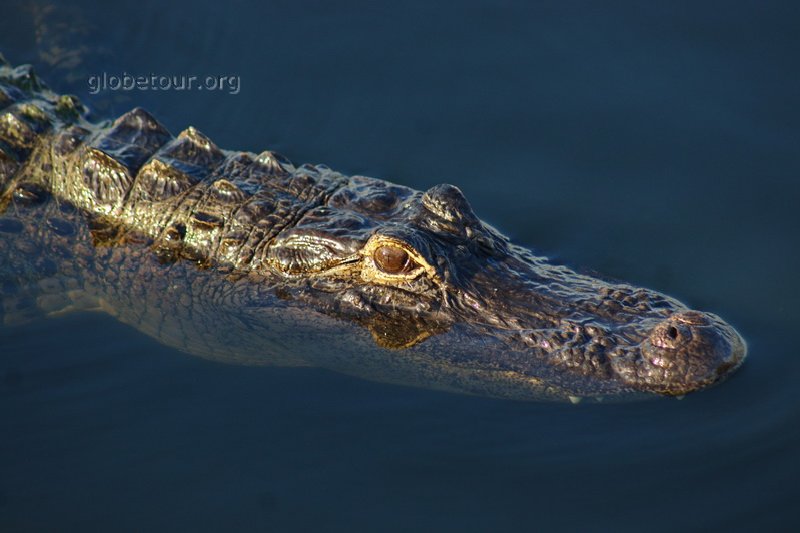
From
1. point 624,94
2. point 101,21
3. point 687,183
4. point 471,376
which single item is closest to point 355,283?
point 471,376

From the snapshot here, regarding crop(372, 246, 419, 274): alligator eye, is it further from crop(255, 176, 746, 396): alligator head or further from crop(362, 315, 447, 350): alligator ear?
crop(362, 315, 447, 350): alligator ear

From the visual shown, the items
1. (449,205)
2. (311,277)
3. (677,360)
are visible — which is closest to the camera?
(677,360)

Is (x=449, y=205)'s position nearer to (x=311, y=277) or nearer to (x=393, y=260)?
(x=393, y=260)

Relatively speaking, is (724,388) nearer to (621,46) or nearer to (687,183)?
(687,183)

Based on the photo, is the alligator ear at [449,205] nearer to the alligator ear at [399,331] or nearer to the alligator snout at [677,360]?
the alligator ear at [399,331]

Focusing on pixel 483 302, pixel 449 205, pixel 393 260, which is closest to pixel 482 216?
pixel 449 205

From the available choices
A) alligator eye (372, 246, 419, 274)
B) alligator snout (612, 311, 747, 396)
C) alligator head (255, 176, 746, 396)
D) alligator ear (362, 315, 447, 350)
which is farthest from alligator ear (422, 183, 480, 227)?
alligator snout (612, 311, 747, 396)

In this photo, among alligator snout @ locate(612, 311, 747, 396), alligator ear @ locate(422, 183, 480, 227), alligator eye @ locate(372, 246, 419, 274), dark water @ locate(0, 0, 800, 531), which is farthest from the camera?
alligator ear @ locate(422, 183, 480, 227)
